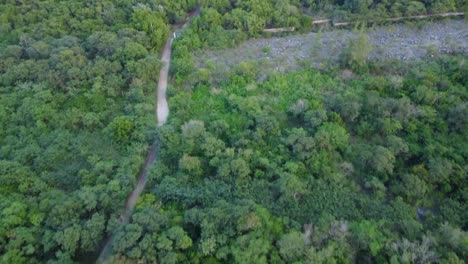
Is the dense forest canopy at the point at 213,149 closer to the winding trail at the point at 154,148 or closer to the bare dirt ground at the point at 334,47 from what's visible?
the winding trail at the point at 154,148

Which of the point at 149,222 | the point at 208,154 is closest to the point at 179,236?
the point at 149,222

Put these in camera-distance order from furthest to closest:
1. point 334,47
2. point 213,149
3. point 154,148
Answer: point 334,47
point 154,148
point 213,149

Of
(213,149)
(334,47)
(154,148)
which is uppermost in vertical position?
(334,47)

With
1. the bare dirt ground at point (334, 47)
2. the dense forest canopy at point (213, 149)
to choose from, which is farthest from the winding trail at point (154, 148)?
the bare dirt ground at point (334, 47)

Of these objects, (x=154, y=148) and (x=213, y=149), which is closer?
(x=213, y=149)

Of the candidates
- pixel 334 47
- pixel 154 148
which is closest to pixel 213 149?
pixel 154 148

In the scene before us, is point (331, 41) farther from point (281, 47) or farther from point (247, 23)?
point (247, 23)

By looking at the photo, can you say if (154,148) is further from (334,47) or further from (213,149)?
(334,47)
